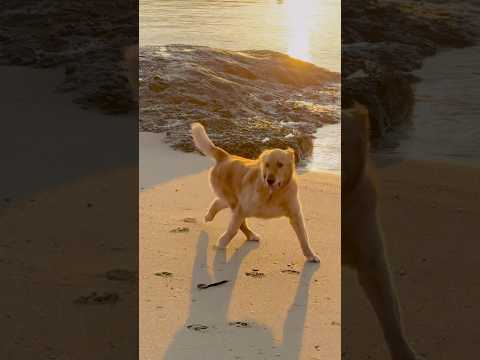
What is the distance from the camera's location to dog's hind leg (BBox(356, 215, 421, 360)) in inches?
39.5

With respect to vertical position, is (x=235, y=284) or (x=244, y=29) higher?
(x=244, y=29)

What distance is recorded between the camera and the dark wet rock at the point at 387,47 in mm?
1037

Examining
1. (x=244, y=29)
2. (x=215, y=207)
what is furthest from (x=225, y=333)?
(x=244, y=29)

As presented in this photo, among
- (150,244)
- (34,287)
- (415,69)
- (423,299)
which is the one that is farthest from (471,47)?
(150,244)

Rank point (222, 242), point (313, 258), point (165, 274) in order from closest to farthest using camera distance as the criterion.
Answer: point (165, 274), point (313, 258), point (222, 242)

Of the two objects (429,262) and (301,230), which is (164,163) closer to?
(301,230)

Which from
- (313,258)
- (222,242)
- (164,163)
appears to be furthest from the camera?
(164,163)

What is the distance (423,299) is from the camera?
1.02 meters

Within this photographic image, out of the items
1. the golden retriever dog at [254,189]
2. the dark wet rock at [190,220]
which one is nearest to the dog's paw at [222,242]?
the golden retriever dog at [254,189]

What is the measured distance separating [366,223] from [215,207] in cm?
91

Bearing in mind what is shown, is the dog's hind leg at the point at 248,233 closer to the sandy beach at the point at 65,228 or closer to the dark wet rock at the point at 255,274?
the dark wet rock at the point at 255,274

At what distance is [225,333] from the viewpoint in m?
1.29

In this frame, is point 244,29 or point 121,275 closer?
point 121,275

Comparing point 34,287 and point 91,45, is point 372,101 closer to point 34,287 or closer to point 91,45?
point 91,45
